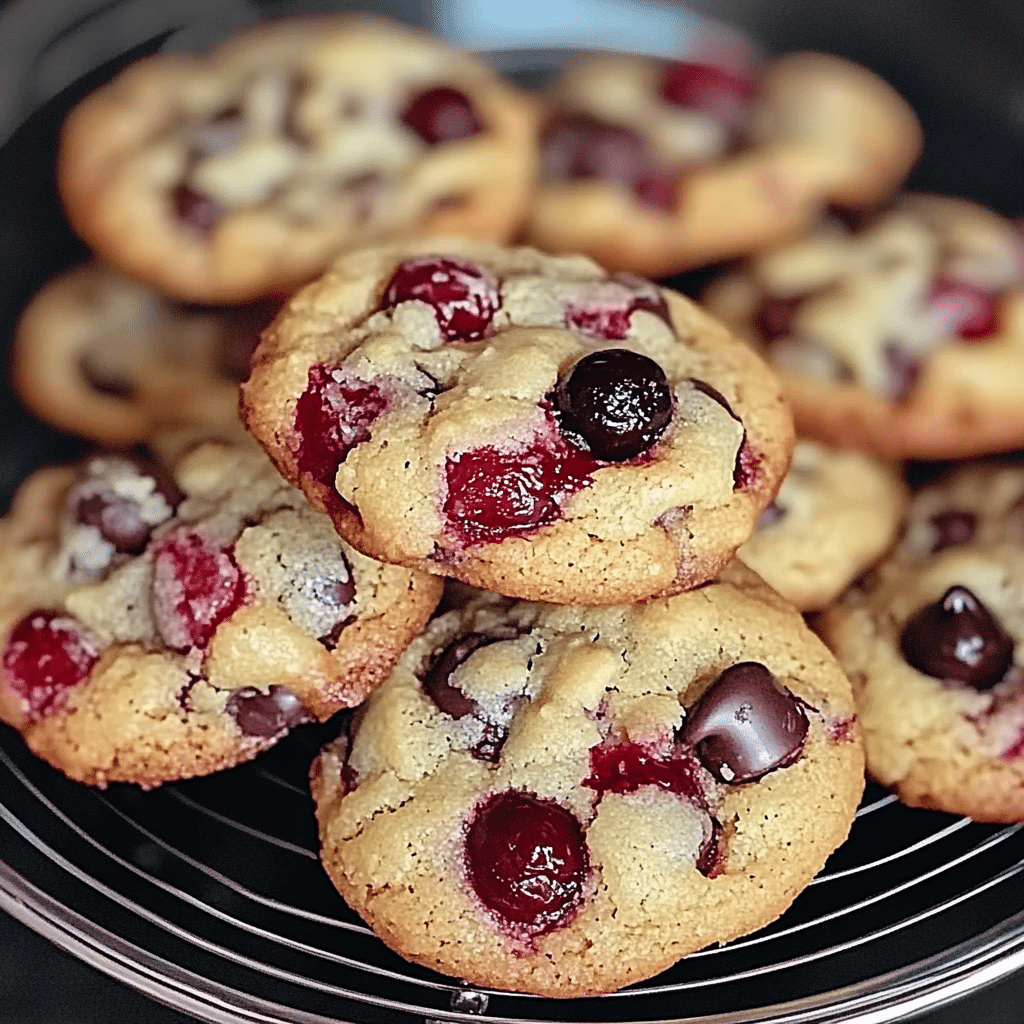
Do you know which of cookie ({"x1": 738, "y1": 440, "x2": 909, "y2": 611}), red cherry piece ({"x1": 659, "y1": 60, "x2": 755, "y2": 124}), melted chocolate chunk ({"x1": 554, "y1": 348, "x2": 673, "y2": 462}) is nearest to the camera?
melted chocolate chunk ({"x1": 554, "y1": 348, "x2": 673, "y2": 462})

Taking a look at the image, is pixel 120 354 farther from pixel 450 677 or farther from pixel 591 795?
pixel 591 795

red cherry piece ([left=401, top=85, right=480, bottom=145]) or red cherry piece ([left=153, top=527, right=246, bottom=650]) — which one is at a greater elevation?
red cherry piece ([left=401, top=85, right=480, bottom=145])

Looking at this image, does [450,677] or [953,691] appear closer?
[450,677]

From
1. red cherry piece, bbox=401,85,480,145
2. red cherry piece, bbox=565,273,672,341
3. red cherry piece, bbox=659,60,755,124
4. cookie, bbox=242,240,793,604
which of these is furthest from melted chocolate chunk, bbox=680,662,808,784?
red cherry piece, bbox=659,60,755,124

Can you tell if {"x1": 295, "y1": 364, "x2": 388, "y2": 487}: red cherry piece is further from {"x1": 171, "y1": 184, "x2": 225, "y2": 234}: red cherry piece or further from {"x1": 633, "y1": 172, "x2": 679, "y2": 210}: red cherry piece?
{"x1": 633, "y1": 172, "x2": 679, "y2": 210}: red cherry piece

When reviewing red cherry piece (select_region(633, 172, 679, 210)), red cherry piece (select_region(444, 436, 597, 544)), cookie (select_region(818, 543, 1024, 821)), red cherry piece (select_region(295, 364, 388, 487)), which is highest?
red cherry piece (select_region(295, 364, 388, 487))

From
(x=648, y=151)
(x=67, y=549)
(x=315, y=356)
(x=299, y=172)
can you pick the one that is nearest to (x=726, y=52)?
(x=648, y=151)

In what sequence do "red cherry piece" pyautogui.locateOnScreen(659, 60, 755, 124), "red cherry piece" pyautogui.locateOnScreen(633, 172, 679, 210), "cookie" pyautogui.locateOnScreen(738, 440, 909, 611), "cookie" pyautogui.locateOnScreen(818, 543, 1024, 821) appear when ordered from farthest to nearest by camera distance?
1. "red cherry piece" pyautogui.locateOnScreen(659, 60, 755, 124)
2. "red cherry piece" pyautogui.locateOnScreen(633, 172, 679, 210)
3. "cookie" pyautogui.locateOnScreen(738, 440, 909, 611)
4. "cookie" pyautogui.locateOnScreen(818, 543, 1024, 821)

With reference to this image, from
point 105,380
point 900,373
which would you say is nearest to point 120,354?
point 105,380
